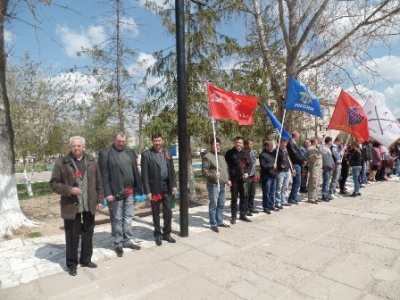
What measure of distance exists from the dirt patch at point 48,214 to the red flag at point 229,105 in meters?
3.32

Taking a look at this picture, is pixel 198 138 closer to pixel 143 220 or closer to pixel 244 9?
pixel 143 220

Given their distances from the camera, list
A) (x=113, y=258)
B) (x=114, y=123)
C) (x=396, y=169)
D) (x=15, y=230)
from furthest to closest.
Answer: (x=396, y=169)
(x=114, y=123)
(x=15, y=230)
(x=113, y=258)

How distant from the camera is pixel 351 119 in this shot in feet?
27.8

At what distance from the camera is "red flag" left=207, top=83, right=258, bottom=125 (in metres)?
6.25

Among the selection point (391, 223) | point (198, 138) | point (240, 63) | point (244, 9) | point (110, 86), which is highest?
point (244, 9)

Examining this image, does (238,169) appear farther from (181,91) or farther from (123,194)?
(123,194)

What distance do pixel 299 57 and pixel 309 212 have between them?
6331mm

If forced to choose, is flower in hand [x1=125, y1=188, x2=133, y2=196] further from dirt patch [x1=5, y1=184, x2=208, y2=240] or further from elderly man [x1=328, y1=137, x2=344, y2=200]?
elderly man [x1=328, y1=137, x2=344, y2=200]

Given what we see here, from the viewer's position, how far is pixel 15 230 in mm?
6379

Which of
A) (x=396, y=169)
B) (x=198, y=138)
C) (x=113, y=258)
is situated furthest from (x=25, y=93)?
(x=396, y=169)

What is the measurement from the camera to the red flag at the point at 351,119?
331 inches

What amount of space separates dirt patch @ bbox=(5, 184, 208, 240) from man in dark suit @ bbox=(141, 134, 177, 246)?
2.29 meters

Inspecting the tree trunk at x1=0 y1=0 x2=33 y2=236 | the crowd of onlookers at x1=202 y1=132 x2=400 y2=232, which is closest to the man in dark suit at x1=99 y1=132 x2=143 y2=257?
the crowd of onlookers at x1=202 y1=132 x2=400 y2=232

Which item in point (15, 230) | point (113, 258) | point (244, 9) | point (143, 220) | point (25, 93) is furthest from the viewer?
point (25, 93)
